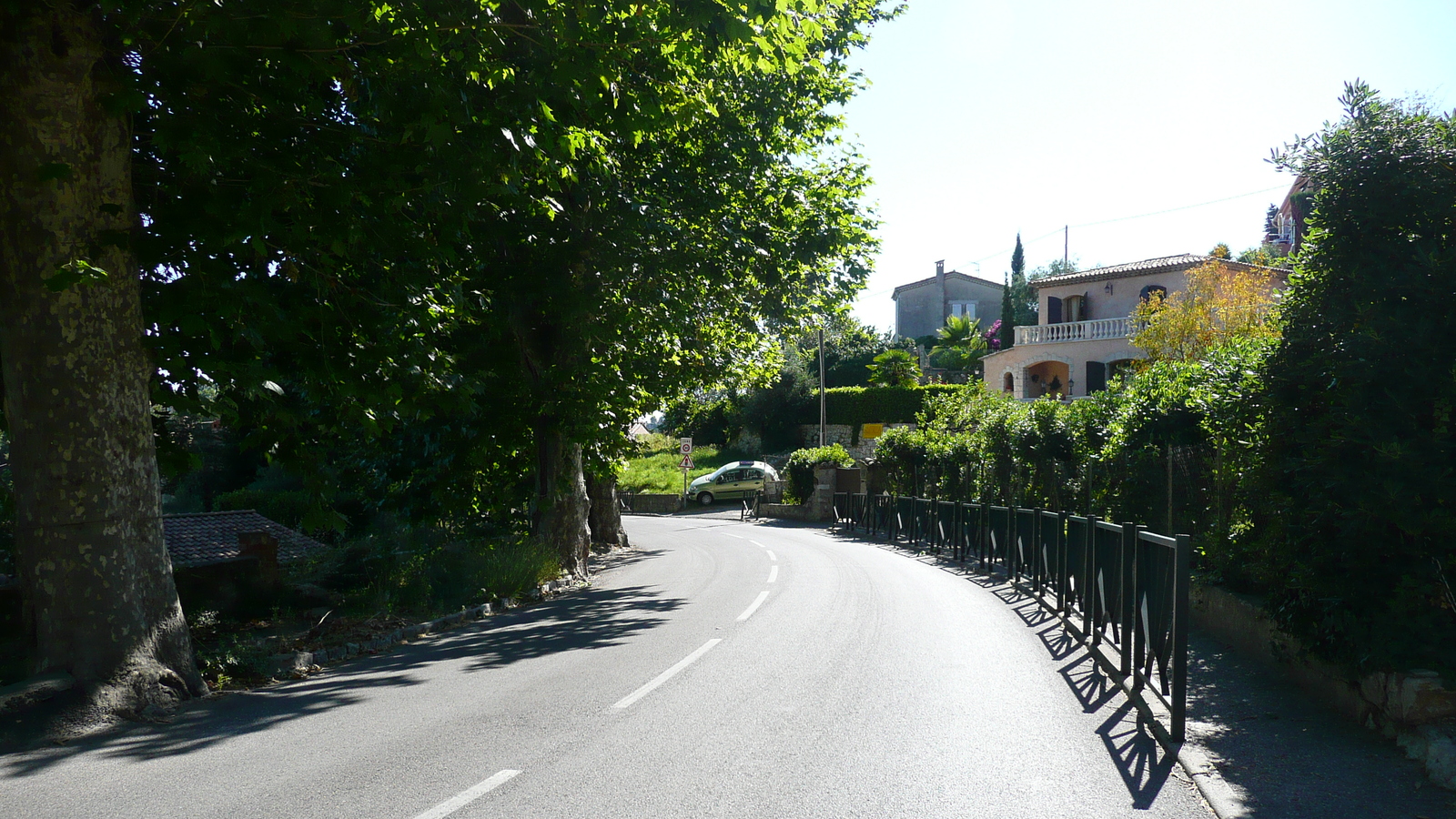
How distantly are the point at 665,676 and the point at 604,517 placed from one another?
17.7 metres

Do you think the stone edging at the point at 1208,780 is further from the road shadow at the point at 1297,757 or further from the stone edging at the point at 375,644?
the stone edging at the point at 375,644

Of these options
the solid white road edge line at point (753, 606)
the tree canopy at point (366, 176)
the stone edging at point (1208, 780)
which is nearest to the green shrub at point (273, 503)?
the tree canopy at point (366, 176)

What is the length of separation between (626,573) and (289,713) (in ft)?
37.8

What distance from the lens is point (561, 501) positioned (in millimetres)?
16703

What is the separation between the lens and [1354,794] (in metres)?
4.78

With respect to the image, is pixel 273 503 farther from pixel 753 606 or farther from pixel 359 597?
pixel 753 606

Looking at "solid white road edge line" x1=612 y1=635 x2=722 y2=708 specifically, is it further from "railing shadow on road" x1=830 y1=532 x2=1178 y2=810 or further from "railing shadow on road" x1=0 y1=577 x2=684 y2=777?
"railing shadow on road" x1=830 y1=532 x2=1178 y2=810

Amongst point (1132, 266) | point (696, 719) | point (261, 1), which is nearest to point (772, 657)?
point (696, 719)

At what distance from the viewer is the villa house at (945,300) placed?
229 ft

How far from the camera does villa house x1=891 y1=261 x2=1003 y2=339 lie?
229 feet

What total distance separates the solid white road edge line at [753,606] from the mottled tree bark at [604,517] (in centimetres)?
1204

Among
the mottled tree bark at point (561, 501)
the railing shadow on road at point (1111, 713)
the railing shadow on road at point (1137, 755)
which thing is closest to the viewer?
the railing shadow on road at point (1137, 755)

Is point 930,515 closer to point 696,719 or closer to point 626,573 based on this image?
point 626,573

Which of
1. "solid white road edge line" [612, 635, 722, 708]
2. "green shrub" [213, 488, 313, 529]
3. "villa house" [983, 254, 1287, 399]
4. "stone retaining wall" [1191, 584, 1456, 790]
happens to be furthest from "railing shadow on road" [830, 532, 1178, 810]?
"villa house" [983, 254, 1287, 399]
